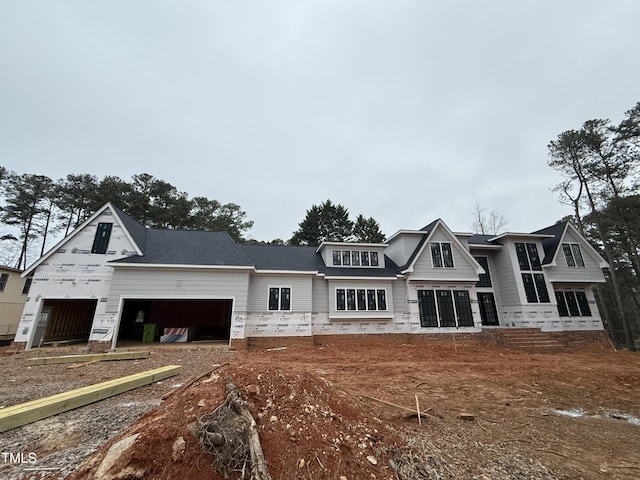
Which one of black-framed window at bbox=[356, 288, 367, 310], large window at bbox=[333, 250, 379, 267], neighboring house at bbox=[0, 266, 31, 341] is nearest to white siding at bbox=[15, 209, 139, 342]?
neighboring house at bbox=[0, 266, 31, 341]

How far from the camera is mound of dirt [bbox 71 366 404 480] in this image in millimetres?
2488

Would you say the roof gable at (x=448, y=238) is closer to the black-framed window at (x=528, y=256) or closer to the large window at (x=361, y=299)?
the large window at (x=361, y=299)

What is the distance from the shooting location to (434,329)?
15695 millimetres

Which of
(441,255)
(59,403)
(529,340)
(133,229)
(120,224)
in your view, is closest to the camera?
(59,403)

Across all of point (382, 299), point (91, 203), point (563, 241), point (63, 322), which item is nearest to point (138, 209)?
point (91, 203)

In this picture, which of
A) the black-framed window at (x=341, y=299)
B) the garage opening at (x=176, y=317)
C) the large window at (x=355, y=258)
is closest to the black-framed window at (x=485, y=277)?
the large window at (x=355, y=258)

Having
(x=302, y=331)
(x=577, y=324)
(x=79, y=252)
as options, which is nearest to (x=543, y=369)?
(x=302, y=331)

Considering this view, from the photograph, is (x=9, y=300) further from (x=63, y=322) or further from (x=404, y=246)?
(x=404, y=246)

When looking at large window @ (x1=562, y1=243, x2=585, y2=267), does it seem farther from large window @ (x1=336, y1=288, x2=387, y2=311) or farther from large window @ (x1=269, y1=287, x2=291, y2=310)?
large window @ (x1=269, y1=287, x2=291, y2=310)

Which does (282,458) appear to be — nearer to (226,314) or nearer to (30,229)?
(226,314)

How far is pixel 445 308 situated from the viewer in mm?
16266

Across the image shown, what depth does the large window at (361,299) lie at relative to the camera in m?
15.3

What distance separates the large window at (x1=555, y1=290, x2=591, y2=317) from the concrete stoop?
324 centimetres

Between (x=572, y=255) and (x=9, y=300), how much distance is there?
39.0m
